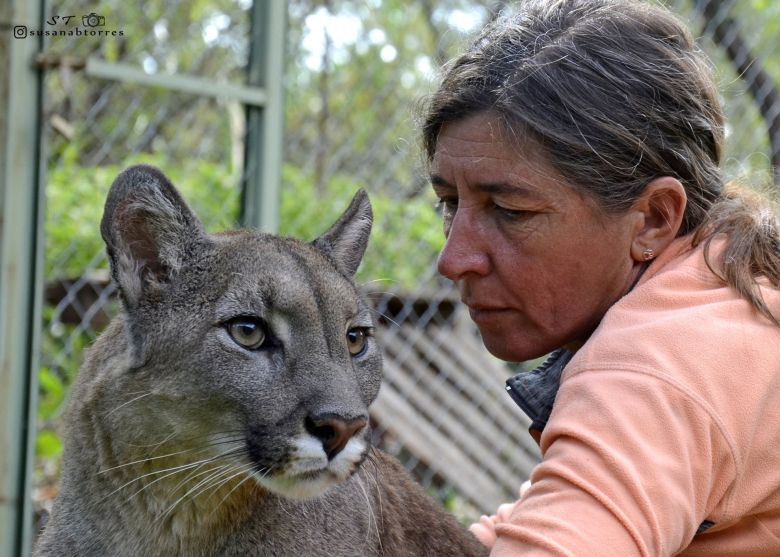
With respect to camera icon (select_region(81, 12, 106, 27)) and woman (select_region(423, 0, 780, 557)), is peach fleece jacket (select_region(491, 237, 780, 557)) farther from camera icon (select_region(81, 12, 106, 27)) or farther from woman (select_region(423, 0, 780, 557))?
camera icon (select_region(81, 12, 106, 27))

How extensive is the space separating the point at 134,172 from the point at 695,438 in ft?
5.69

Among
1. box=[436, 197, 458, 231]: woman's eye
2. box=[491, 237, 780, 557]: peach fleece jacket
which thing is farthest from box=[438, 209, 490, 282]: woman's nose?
box=[491, 237, 780, 557]: peach fleece jacket

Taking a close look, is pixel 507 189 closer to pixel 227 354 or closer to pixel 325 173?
pixel 227 354

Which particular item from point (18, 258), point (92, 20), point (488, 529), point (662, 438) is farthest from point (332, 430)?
point (92, 20)

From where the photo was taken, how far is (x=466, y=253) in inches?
125

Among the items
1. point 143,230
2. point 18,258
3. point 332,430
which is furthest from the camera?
point 18,258

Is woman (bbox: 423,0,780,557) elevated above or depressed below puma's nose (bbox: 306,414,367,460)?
above

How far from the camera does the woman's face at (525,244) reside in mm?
3096

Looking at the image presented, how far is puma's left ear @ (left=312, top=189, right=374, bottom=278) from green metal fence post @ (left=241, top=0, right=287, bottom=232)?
5.49 ft

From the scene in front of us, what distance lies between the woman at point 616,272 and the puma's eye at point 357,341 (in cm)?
38

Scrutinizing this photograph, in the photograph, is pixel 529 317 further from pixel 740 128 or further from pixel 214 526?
pixel 740 128

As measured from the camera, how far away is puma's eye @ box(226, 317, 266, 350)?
306 centimetres

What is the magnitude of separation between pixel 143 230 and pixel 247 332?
0.47 m

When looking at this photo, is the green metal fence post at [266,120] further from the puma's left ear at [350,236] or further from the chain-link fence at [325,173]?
the puma's left ear at [350,236]
